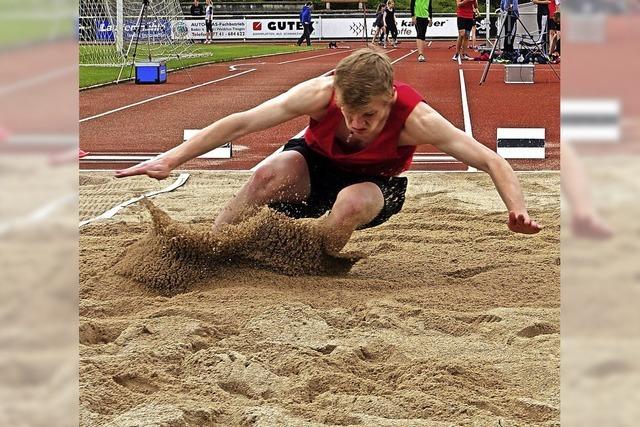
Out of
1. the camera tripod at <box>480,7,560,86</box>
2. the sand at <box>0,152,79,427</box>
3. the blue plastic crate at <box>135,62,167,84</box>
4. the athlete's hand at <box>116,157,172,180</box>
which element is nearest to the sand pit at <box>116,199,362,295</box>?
the athlete's hand at <box>116,157,172,180</box>

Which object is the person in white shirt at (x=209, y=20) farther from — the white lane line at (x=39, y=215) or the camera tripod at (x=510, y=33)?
the white lane line at (x=39, y=215)

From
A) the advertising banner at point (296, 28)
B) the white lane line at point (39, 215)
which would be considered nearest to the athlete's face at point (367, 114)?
the white lane line at point (39, 215)

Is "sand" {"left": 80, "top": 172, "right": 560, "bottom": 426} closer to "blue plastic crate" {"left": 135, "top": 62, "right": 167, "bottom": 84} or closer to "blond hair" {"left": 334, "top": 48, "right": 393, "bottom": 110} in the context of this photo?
"blond hair" {"left": 334, "top": 48, "right": 393, "bottom": 110}

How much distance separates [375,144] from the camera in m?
4.05

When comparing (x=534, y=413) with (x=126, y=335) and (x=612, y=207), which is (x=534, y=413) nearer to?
(x=126, y=335)

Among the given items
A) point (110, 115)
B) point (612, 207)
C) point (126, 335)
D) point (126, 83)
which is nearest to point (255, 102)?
point (110, 115)

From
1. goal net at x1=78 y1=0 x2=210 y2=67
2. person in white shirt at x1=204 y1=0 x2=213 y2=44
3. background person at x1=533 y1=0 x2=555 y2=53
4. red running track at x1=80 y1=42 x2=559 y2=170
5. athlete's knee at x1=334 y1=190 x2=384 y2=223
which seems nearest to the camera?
athlete's knee at x1=334 y1=190 x2=384 y2=223

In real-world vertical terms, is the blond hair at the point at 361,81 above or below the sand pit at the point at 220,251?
above

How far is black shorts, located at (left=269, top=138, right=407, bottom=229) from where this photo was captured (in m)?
4.32

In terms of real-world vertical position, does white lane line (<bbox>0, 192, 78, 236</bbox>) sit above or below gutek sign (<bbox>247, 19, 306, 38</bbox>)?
below

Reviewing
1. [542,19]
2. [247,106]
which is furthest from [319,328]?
[542,19]

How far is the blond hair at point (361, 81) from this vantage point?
3.50 m

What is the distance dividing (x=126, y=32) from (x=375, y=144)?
60.8 feet

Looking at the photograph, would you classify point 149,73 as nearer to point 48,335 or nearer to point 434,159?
point 434,159
